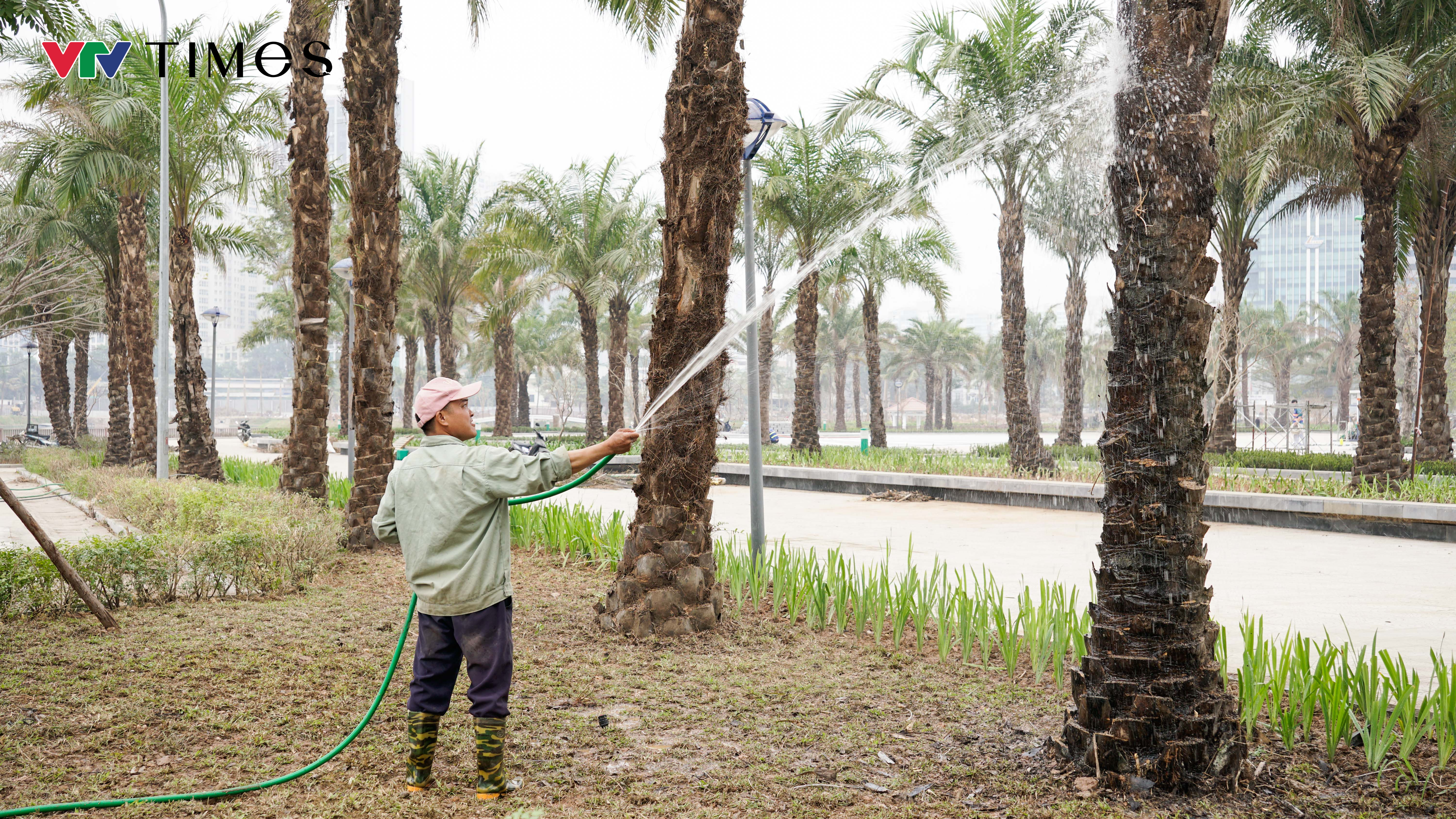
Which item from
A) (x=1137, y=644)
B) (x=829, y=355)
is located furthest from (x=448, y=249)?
(x=829, y=355)

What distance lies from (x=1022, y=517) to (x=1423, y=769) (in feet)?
31.4

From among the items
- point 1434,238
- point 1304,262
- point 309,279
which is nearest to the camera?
point 309,279

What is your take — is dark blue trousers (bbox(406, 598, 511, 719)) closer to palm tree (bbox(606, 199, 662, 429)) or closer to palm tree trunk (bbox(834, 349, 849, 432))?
palm tree (bbox(606, 199, 662, 429))

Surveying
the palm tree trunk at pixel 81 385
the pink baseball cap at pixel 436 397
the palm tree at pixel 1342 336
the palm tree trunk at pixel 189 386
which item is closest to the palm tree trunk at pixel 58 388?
the palm tree trunk at pixel 81 385

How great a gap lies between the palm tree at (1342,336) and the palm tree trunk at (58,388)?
54.5 m

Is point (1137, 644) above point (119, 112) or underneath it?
underneath

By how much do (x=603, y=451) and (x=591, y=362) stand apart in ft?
78.8

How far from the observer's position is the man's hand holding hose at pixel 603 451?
3221mm

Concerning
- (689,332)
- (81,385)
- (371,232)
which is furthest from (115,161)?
(81,385)

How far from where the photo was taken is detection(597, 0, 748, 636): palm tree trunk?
18.1ft

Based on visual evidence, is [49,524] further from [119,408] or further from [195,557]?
[119,408]

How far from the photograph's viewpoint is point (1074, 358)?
25.4 meters

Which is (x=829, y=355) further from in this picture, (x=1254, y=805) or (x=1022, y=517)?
(x=1254, y=805)

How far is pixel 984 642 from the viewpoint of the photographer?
15.8 feet
